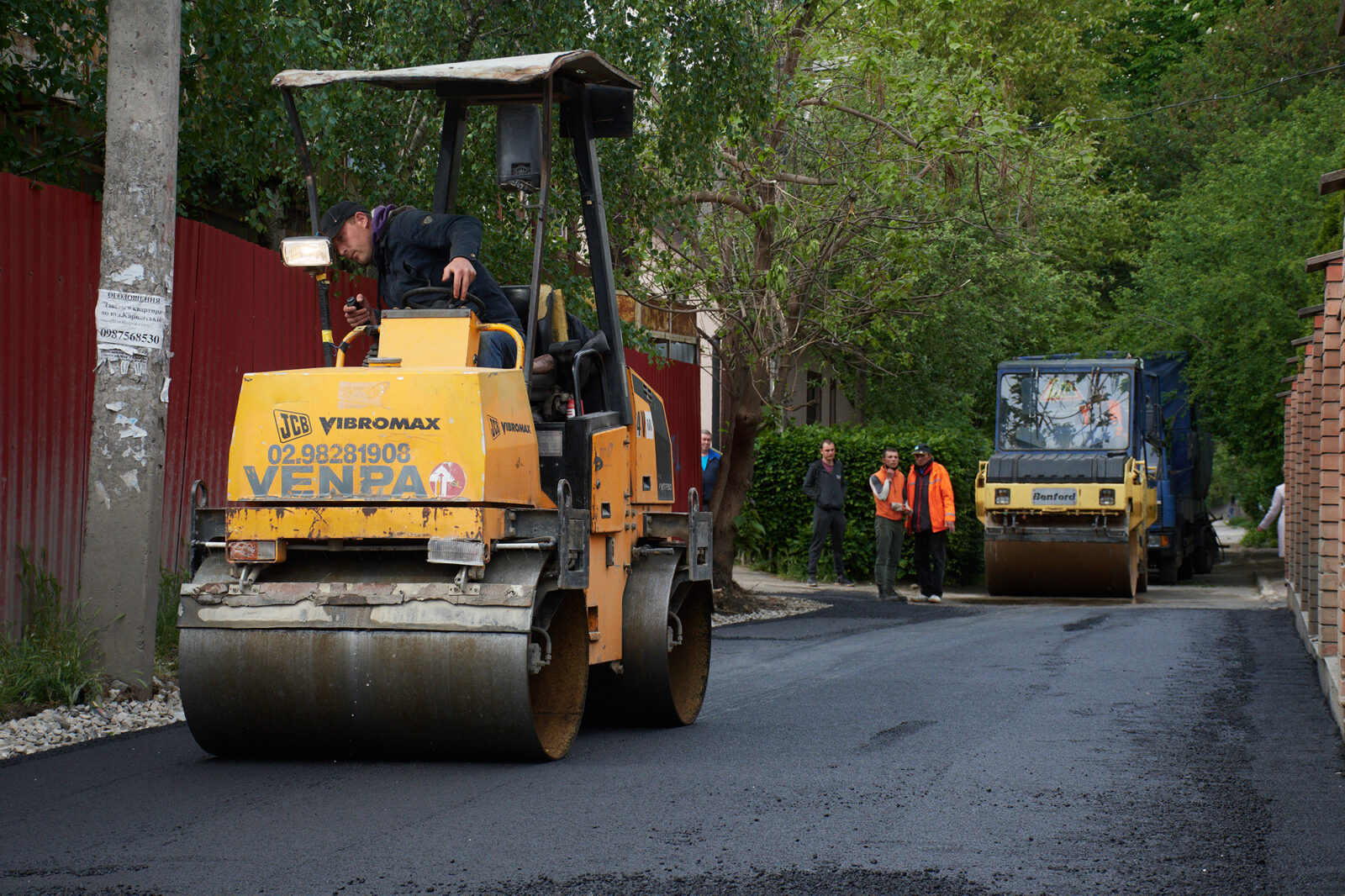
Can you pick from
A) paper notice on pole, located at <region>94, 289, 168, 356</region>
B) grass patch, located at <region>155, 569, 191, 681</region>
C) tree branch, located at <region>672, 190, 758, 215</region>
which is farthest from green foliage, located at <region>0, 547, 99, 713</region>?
tree branch, located at <region>672, 190, 758, 215</region>

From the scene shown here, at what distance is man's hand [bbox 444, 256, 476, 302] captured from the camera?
241 inches

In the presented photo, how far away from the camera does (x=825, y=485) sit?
18422mm

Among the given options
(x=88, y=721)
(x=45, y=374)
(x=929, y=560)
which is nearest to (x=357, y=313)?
(x=45, y=374)

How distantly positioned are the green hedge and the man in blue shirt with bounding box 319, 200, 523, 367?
12995 millimetres

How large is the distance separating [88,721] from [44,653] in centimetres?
51

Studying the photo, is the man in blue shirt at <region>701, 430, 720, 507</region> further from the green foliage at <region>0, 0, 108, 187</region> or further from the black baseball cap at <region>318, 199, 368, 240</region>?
the black baseball cap at <region>318, 199, 368, 240</region>

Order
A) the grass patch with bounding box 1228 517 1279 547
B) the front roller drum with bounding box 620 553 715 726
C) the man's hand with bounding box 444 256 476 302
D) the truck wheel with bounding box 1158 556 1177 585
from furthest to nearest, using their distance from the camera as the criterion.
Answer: the grass patch with bounding box 1228 517 1279 547, the truck wheel with bounding box 1158 556 1177 585, the front roller drum with bounding box 620 553 715 726, the man's hand with bounding box 444 256 476 302

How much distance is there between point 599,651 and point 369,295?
5.09m

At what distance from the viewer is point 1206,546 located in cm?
2361

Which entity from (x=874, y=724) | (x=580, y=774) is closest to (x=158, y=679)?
(x=580, y=774)

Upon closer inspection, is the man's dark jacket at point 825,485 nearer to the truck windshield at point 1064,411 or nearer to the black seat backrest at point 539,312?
the truck windshield at point 1064,411

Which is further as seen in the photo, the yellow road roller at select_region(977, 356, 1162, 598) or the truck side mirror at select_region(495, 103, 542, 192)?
the yellow road roller at select_region(977, 356, 1162, 598)

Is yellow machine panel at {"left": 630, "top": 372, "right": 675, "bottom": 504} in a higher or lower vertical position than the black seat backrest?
lower

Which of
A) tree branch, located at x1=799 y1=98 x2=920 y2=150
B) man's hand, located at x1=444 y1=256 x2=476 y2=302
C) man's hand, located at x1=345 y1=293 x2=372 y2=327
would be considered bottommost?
man's hand, located at x1=345 y1=293 x2=372 y2=327
